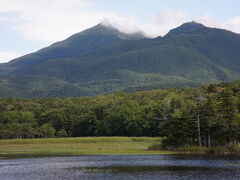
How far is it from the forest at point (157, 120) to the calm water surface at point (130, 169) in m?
16.2

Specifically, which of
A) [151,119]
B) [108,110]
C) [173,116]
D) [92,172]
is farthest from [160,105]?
[92,172]

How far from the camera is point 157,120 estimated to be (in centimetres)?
14812

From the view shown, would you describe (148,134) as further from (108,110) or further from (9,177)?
(9,177)

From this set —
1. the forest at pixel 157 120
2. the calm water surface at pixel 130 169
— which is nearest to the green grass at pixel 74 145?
the forest at pixel 157 120

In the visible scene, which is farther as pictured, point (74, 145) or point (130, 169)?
point (74, 145)

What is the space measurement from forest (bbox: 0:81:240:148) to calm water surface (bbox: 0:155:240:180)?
638 inches

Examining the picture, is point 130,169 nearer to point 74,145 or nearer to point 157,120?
point 74,145

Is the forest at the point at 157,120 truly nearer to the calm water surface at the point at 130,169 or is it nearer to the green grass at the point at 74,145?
the green grass at the point at 74,145

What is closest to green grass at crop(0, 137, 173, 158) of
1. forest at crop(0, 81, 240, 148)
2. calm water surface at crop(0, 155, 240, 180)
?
forest at crop(0, 81, 240, 148)

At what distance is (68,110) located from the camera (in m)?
187

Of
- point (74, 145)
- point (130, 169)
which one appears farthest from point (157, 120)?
point (130, 169)

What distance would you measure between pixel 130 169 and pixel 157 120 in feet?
265

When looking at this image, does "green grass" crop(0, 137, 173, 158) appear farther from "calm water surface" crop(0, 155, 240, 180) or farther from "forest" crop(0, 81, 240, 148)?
"calm water surface" crop(0, 155, 240, 180)

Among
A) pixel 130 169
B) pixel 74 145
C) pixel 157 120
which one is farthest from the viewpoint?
pixel 157 120
